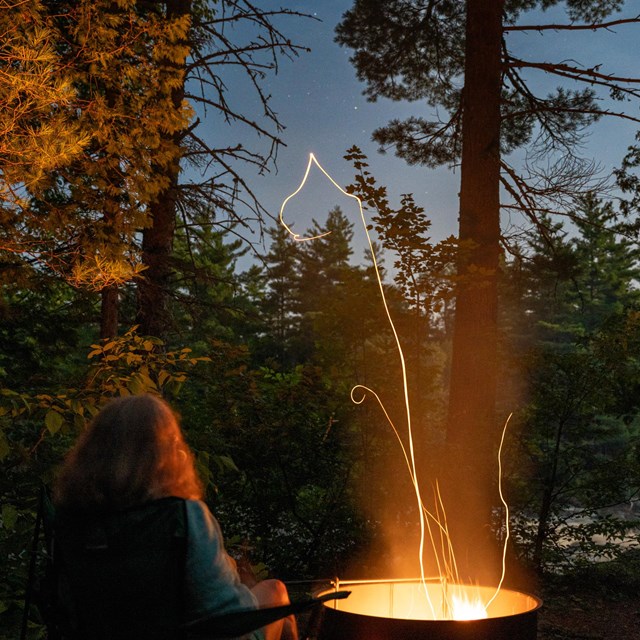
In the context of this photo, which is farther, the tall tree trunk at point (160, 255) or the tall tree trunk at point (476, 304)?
the tall tree trunk at point (160, 255)

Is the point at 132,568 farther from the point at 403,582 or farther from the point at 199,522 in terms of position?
the point at 403,582

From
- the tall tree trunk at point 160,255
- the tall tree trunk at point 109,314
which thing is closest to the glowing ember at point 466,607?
the tall tree trunk at point 109,314

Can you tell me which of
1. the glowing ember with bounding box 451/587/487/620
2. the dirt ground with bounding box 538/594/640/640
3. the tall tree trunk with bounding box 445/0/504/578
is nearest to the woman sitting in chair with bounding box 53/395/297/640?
the glowing ember with bounding box 451/587/487/620

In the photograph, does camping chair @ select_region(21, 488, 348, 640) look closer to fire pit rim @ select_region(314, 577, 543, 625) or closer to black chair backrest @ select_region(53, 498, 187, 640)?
black chair backrest @ select_region(53, 498, 187, 640)

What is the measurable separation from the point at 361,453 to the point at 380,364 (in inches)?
102

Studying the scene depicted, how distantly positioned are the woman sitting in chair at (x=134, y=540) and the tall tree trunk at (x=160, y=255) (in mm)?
5311

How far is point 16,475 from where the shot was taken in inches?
142

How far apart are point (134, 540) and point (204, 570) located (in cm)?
22

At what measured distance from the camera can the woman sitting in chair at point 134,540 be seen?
6.70ft

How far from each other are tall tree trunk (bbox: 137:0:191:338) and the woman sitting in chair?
531 cm

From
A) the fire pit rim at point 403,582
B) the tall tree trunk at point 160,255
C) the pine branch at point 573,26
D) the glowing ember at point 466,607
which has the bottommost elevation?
the glowing ember at point 466,607

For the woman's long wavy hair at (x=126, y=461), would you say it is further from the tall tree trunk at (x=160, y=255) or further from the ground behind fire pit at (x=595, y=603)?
the tall tree trunk at (x=160, y=255)

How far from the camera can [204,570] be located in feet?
6.74

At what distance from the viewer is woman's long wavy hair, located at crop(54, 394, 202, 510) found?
2094 mm
